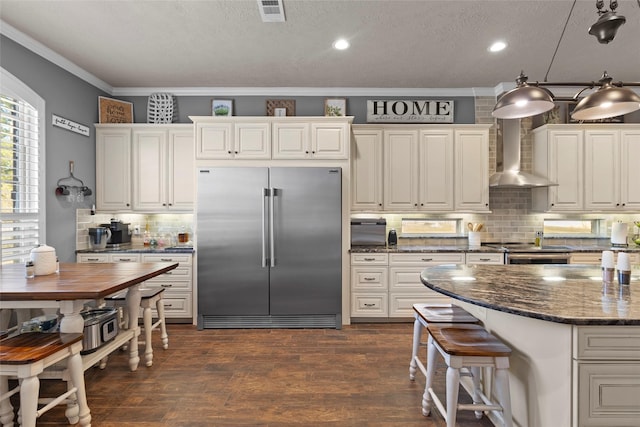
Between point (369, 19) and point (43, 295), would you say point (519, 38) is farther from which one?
point (43, 295)

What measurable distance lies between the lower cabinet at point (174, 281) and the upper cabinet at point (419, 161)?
214 cm

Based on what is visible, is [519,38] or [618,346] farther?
[519,38]

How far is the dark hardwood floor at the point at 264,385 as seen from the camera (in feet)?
7.13

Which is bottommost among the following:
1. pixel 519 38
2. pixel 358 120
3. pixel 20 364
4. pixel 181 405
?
pixel 181 405

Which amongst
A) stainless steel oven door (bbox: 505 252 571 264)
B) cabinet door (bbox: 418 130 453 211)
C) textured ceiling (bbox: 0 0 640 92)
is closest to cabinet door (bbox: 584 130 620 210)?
textured ceiling (bbox: 0 0 640 92)

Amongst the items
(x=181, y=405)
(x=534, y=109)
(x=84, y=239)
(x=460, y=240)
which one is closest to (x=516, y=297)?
(x=534, y=109)

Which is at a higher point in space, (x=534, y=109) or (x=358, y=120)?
(x=358, y=120)

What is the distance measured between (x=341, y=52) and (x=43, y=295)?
3.13 meters

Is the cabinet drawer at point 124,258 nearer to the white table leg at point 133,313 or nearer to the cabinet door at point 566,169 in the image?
the white table leg at point 133,313

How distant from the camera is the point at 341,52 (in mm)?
3400

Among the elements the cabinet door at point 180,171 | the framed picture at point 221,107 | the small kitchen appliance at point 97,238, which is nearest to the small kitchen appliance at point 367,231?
the cabinet door at point 180,171

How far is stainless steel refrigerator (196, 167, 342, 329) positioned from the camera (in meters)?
3.77

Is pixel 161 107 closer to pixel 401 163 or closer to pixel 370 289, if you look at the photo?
pixel 401 163

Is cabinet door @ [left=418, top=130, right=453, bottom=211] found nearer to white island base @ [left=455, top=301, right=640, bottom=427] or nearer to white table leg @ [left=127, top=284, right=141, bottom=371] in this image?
white island base @ [left=455, top=301, right=640, bottom=427]
